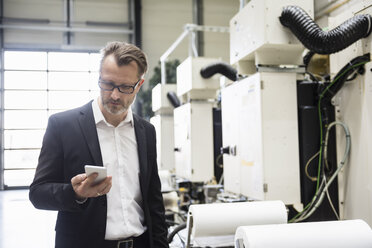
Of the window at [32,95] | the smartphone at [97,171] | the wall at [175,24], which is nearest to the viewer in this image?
the smartphone at [97,171]

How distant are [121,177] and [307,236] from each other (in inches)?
30.9

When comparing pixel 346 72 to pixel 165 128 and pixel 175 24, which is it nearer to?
pixel 165 128

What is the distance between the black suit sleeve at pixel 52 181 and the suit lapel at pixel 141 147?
0.32m

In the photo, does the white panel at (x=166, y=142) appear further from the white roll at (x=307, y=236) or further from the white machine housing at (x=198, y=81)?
the white roll at (x=307, y=236)

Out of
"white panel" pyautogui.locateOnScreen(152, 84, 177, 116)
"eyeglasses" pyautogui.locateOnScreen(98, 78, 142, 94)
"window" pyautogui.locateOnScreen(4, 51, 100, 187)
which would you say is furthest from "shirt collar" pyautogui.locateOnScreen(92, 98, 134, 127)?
"window" pyautogui.locateOnScreen(4, 51, 100, 187)

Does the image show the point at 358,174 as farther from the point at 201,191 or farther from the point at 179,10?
the point at 179,10

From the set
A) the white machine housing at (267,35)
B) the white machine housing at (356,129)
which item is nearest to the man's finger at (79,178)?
the white machine housing at (267,35)

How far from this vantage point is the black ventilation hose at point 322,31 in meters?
2.30

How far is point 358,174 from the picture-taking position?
2510 mm

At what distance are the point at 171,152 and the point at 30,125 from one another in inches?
228

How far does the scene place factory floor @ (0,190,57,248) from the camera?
16.0 feet

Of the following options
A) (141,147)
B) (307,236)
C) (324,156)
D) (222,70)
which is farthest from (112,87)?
(222,70)

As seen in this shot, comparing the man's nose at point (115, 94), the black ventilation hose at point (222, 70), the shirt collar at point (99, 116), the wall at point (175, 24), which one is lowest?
the shirt collar at point (99, 116)

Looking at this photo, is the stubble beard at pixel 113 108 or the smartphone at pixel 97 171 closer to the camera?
the smartphone at pixel 97 171
